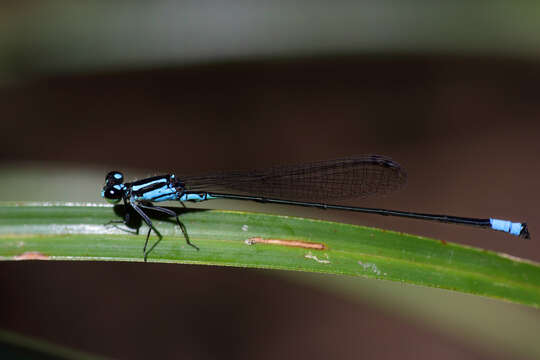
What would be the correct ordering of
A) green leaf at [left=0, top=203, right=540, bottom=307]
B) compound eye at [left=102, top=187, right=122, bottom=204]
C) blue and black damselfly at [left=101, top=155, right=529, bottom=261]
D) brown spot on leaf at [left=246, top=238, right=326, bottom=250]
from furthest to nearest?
blue and black damselfly at [left=101, top=155, right=529, bottom=261], compound eye at [left=102, top=187, right=122, bottom=204], brown spot on leaf at [left=246, top=238, right=326, bottom=250], green leaf at [left=0, top=203, right=540, bottom=307]


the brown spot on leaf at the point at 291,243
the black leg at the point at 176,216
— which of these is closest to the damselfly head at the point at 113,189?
the black leg at the point at 176,216

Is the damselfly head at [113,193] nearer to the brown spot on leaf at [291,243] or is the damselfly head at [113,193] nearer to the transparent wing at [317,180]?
the transparent wing at [317,180]

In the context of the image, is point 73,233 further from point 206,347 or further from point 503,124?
point 503,124

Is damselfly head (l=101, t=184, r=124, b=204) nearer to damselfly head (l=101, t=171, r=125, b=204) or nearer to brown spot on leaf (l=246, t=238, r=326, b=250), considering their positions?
damselfly head (l=101, t=171, r=125, b=204)

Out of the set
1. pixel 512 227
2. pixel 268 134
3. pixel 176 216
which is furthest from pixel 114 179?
pixel 268 134

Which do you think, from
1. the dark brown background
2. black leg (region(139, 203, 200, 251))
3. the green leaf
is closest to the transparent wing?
black leg (region(139, 203, 200, 251))

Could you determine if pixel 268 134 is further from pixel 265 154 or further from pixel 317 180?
pixel 317 180
